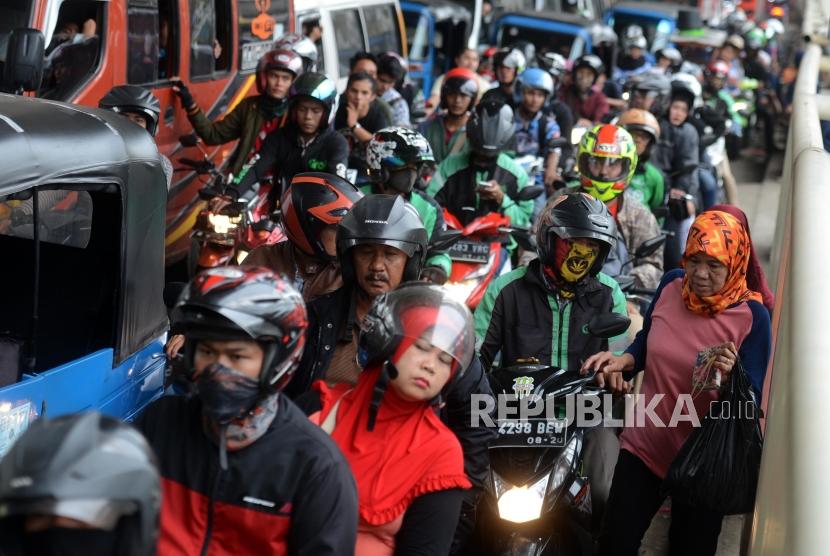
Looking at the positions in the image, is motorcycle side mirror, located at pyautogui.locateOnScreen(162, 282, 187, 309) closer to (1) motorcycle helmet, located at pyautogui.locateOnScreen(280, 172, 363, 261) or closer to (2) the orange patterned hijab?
(1) motorcycle helmet, located at pyautogui.locateOnScreen(280, 172, 363, 261)

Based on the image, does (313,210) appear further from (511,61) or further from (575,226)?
(511,61)

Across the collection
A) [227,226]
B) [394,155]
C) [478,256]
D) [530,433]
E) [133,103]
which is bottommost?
[530,433]

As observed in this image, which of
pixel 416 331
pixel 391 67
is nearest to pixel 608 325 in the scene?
pixel 416 331

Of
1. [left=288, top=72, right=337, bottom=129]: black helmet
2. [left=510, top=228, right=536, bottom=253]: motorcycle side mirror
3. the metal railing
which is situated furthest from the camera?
[left=288, top=72, right=337, bottom=129]: black helmet

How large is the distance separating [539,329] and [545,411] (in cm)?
50

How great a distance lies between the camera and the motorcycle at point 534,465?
514 cm

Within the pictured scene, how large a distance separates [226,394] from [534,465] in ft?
7.64

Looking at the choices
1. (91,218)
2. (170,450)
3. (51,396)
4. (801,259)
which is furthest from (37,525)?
(91,218)

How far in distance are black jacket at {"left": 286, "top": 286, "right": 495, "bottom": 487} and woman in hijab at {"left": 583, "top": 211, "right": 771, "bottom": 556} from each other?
0.97 meters

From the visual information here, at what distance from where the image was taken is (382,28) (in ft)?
52.3

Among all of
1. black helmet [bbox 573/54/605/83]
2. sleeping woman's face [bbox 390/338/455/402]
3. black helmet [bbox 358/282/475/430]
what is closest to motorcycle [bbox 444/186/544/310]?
black helmet [bbox 358/282/475/430]

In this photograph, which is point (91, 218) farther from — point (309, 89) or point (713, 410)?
point (309, 89)

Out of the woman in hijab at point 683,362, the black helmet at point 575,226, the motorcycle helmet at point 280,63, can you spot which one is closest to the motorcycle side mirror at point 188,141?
the motorcycle helmet at point 280,63

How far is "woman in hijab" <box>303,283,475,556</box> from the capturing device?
3.64 metres
